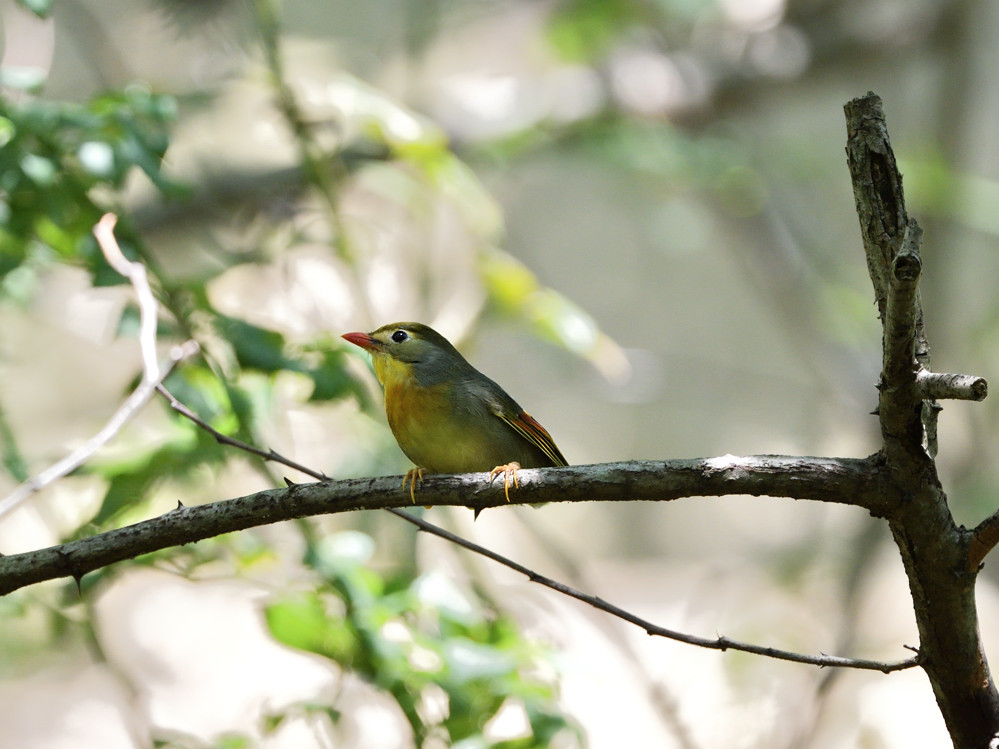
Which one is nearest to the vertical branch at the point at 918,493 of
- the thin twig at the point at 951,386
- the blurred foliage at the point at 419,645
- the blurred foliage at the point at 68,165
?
the thin twig at the point at 951,386

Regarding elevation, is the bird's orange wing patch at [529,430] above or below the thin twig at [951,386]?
above

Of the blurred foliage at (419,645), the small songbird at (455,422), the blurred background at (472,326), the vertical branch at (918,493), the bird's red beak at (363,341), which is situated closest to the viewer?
the vertical branch at (918,493)

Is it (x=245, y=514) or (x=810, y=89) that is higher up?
(x=810, y=89)

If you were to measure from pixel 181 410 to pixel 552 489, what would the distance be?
2.77ft

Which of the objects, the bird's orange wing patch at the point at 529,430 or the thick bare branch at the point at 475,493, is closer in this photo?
the thick bare branch at the point at 475,493

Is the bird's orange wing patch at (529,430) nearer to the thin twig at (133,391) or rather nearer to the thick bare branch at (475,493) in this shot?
the thick bare branch at (475,493)

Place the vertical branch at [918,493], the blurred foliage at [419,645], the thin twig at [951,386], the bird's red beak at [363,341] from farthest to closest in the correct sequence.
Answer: the bird's red beak at [363,341] → the blurred foliage at [419,645] → the vertical branch at [918,493] → the thin twig at [951,386]

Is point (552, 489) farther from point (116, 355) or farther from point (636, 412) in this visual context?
point (636, 412)

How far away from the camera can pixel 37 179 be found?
9.26 ft

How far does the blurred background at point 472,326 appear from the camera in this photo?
299cm

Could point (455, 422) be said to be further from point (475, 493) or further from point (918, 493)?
point (918, 493)

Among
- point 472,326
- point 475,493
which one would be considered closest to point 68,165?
point 475,493

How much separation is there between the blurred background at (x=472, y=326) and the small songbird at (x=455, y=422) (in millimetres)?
222

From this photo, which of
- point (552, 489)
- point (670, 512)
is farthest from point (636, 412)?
point (552, 489)
